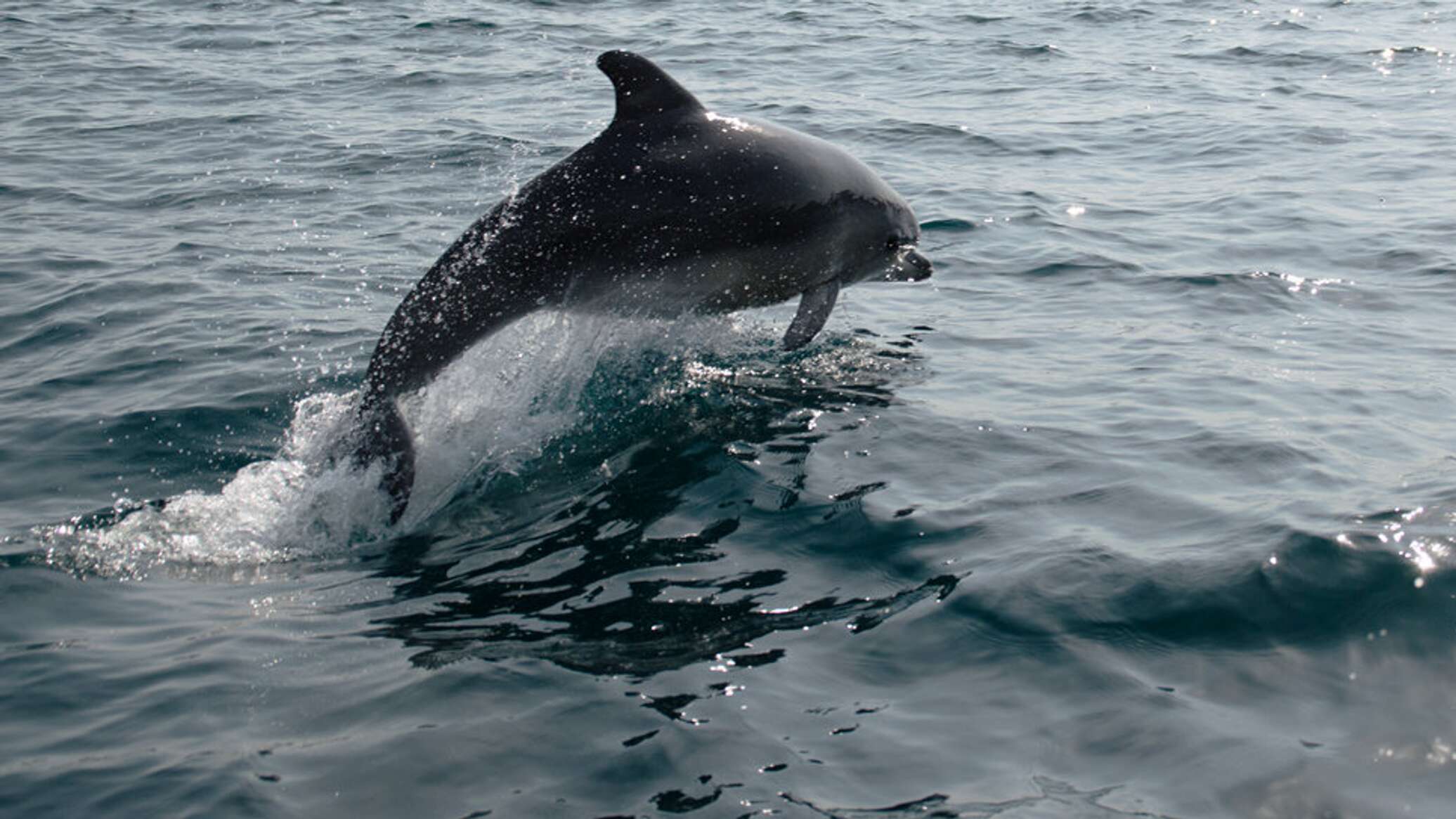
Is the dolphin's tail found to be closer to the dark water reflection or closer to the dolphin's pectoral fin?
the dark water reflection

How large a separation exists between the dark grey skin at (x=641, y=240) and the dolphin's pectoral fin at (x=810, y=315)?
1cm

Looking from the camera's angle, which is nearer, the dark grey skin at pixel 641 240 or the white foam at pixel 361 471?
the white foam at pixel 361 471

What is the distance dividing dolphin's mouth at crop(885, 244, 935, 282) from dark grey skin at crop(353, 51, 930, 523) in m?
0.65

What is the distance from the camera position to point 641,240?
854 centimetres

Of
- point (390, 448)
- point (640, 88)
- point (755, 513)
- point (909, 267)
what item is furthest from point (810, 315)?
point (390, 448)

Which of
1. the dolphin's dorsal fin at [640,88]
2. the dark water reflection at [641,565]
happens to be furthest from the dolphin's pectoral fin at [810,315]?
the dolphin's dorsal fin at [640,88]

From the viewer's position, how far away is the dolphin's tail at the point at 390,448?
754cm

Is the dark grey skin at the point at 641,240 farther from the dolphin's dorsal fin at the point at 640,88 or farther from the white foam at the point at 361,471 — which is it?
the white foam at the point at 361,471

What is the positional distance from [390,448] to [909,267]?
425 cm

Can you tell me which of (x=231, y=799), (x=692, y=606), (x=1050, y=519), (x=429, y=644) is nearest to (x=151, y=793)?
(x=231, y=799)

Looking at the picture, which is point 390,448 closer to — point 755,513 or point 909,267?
point 755,513

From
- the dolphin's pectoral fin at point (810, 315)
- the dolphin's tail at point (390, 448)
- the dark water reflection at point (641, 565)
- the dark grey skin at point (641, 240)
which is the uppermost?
the dark grey skin at point (641, 240)

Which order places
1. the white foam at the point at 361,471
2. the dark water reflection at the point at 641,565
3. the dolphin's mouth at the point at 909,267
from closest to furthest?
the dark water reflection at the point at 641,565 → the white foam at the point at 361,471 → the dolphin's mouth at the point at 909,267

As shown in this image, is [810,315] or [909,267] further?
[909,267]
